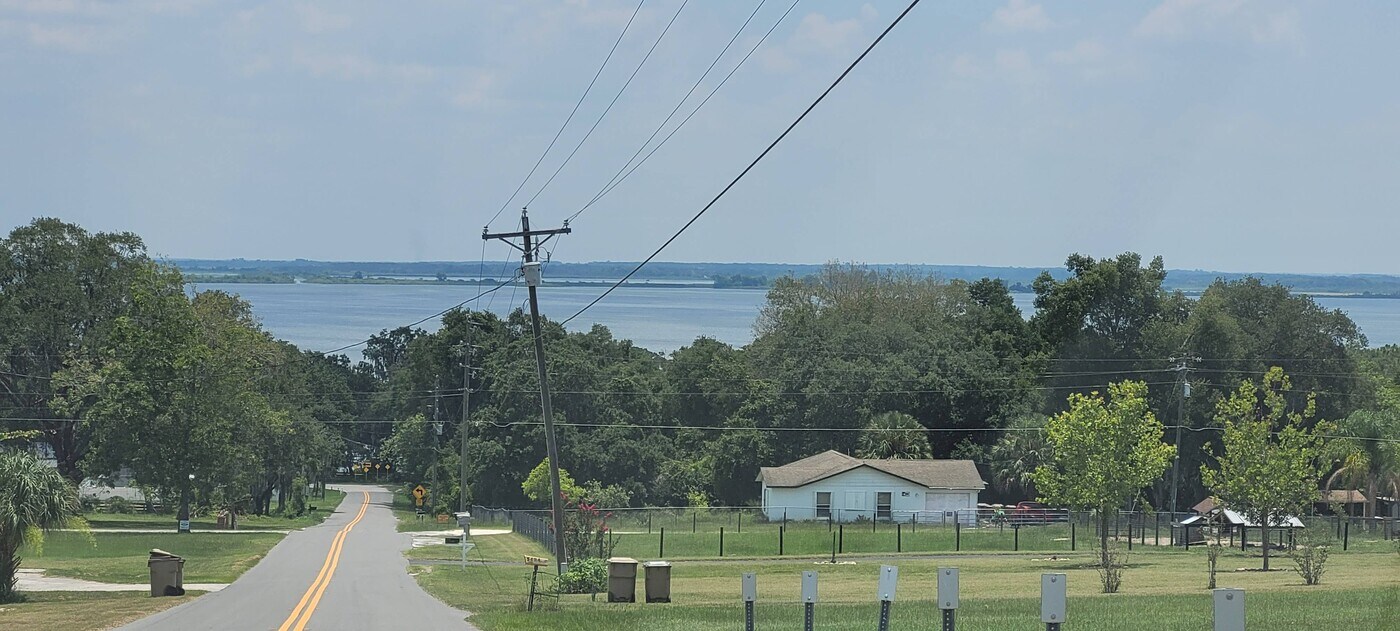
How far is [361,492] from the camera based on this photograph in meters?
137

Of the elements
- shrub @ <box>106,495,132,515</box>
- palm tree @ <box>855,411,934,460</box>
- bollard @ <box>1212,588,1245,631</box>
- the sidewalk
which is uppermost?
bollard @ <box>1212,588,1245,631</box>

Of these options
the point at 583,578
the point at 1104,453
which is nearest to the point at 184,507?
the point at 583,578

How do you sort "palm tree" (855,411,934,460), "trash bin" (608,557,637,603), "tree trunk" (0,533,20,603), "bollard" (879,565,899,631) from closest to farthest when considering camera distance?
"bollard" (879,565,899,631) < "trash bin" (608,557,637,603) < "tree trunk" (0,533,20,603) < "palm tree" (855,411,934,460)

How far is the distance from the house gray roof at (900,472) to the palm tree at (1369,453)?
57.2 feet

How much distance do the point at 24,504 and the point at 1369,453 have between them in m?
57.6

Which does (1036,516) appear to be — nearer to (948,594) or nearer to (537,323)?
(537,323)

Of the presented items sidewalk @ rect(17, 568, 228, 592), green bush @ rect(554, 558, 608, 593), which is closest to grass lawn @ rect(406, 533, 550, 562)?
sidewalk @ rect(17, 568, 228, 592)

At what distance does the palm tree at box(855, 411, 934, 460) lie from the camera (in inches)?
3332

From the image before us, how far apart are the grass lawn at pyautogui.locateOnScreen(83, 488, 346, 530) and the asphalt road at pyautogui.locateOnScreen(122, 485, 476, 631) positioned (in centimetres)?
2146

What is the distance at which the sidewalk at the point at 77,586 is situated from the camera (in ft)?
119

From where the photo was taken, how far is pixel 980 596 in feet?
102

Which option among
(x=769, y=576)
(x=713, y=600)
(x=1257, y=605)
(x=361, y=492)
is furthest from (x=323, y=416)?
(x=1257, y=605)

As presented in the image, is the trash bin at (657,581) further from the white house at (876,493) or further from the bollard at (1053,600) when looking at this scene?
the white house at (876,493)

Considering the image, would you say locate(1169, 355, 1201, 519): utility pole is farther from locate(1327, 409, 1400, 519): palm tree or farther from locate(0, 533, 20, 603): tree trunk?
locate(0, 533, 20, 603): tree trunk
